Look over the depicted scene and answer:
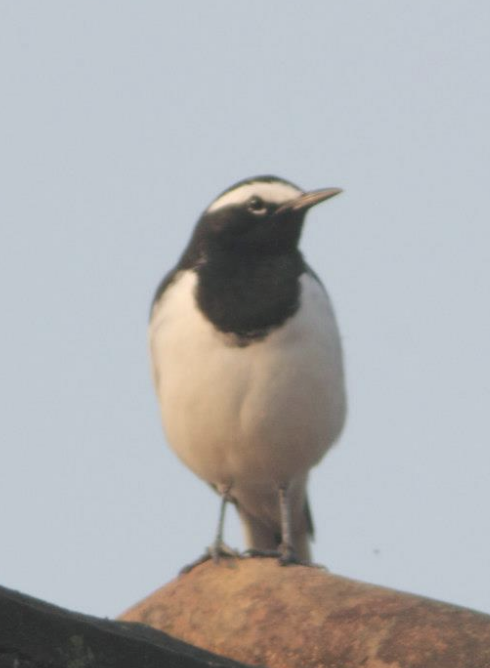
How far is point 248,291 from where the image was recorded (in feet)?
28.7

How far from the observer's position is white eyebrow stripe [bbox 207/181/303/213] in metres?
9.14

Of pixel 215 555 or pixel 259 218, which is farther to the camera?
pixel 259 218

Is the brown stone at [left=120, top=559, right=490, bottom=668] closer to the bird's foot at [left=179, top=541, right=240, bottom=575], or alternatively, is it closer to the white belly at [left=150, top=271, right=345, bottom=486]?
the bird's foot at [left=179, top=541, right=240, bottom=575]

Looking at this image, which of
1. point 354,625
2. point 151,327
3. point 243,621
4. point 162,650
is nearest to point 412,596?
point 354,625

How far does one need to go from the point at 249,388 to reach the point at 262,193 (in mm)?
1247

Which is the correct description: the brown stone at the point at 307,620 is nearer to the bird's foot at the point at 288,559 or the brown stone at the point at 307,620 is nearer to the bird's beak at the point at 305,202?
the bird's foot at the point at 288,559

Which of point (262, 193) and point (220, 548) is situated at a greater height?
point (262, 193)

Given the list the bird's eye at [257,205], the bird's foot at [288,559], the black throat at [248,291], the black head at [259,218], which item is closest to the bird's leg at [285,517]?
the bird's foot at [288,559]

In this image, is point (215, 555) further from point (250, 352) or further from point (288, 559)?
point (250, 352)

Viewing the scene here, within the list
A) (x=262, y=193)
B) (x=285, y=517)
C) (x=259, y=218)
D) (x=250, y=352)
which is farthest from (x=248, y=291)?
(x=285, y=517)

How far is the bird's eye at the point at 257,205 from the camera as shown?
9.12m

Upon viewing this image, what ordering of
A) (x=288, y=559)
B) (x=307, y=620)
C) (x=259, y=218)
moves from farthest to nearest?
1. (x=259, y=218)
2. (x=288, y=559)
3. (x=307, y=620)

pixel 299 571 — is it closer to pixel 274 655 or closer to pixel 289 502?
pixel 274 655

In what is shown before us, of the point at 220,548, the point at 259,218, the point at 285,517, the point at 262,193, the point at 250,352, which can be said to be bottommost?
the point at 285,517
